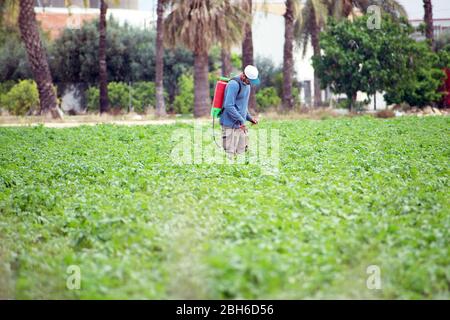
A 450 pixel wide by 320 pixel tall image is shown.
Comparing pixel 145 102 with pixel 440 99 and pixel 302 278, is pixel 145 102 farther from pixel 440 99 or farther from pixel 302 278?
pixel 302 278

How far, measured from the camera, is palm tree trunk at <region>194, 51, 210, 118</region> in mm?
36438

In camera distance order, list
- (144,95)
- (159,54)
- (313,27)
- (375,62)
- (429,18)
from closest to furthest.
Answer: (159,54), (375,62), (429,18), (313,27), (144,95)

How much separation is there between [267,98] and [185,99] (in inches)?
191

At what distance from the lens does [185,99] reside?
45.1 meters

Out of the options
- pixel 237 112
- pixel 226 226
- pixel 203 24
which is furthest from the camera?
pixel 203 24

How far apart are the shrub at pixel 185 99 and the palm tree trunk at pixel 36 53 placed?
1198cm

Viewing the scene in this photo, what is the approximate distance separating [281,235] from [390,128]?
17.9 m

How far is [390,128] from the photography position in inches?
1001

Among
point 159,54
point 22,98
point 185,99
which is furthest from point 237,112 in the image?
point 185,99

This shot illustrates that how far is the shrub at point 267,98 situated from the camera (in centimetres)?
4631

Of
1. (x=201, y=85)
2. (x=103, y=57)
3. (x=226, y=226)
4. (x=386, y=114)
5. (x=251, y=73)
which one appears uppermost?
(x=103, y=57)

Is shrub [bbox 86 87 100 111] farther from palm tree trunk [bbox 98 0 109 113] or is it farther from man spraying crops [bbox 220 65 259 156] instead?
man spraying crops [bbox 220 65 259 156]

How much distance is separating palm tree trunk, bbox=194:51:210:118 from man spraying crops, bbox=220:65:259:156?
21150 millimetres

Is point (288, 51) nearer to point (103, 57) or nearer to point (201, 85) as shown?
point (201, 85)
